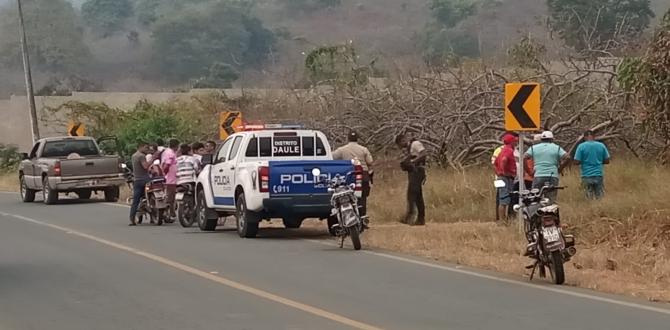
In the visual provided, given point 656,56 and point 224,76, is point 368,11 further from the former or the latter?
point 656,56

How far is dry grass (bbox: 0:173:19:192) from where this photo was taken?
150ft

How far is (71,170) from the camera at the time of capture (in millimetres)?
32188

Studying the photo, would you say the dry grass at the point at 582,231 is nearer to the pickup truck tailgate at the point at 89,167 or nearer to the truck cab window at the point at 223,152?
the truck cab window at the point at 223,152

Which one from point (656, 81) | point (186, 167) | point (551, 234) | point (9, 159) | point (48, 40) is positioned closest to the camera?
point (551, 234)

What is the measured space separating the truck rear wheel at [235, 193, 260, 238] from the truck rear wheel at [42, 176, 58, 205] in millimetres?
13806

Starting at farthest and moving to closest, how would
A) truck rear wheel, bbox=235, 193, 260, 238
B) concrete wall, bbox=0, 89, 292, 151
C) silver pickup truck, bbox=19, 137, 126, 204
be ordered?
concrete wall, bbox=0, 89, 292, 151
silver pickup truck, bbox=19, 137, 126, 204
truck rear wheel, bbox=235, 193, 260, 238

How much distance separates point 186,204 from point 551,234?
37.8ft

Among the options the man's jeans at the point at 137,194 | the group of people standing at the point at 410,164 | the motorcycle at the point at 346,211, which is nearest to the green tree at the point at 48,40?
the man's jeans at the point at 137,194

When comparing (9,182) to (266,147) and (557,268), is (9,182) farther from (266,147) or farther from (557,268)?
(557,268)

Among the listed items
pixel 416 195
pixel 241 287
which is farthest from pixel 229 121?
pixel 241 287

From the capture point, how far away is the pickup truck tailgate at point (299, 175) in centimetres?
1912

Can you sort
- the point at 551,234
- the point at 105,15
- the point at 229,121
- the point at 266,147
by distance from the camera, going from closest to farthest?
the point at 551,234 < the point at 266,147 < the point at 229,121 < the point at 105,15

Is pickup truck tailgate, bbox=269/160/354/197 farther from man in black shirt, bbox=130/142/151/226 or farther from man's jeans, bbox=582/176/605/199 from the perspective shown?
man in black shirt, bbox=130/142/151/226

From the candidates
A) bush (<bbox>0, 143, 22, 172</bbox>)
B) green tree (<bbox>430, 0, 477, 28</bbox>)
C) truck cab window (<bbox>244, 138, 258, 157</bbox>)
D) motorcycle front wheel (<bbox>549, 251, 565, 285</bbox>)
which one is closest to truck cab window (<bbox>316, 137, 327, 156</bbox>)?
truck cab window (<bbox>244, 138, 258, 157</bbox>)
